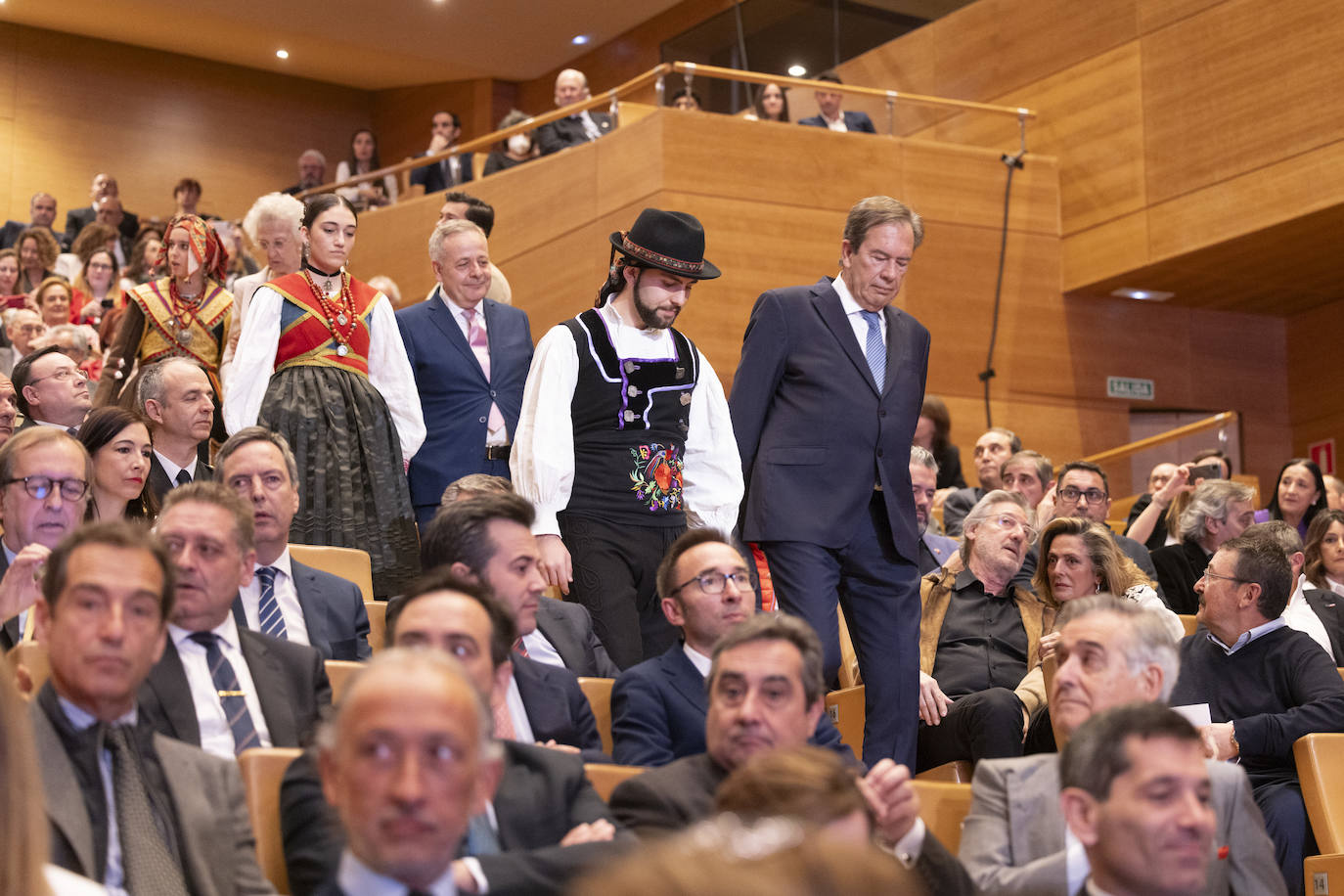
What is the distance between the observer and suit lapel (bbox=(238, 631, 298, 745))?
267 centimetres

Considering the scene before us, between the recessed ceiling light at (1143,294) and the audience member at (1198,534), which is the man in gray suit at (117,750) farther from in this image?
the recessed ceiling light at (1143,294)

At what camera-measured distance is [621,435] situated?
149 inches

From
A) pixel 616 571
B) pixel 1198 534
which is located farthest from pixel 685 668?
pixel 1198 534

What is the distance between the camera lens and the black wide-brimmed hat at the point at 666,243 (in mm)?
3703

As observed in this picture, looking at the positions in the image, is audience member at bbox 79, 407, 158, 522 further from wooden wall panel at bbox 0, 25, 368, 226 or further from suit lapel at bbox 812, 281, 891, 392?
wooden wall panel at bbox 0, 25, 368, 226

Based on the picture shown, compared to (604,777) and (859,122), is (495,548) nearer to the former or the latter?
(604,777)

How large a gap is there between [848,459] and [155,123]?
11226 mm

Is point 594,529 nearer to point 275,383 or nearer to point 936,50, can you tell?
point 275,383

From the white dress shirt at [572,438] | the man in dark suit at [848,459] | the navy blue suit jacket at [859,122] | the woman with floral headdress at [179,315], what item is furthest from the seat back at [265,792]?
the navy blue suit jacket at [859,122]

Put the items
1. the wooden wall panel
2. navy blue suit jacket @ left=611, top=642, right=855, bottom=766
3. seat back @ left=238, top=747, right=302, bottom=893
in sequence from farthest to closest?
the wooden wall panel < navy blue suit jacket @ left=611, top=642, right=855, bottom=766 < seat back @ left=238, top=747, right=302, bottom=893

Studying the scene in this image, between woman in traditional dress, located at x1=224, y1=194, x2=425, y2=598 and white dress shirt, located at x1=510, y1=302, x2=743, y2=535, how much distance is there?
27.8 inches

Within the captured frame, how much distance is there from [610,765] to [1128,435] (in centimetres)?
764

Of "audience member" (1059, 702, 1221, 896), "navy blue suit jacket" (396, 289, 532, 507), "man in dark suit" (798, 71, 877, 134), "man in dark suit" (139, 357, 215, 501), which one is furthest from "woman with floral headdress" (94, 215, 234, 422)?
"man in dark suit" (798, 71, 877, 134)

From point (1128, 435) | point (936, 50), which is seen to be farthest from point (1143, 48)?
point (1128, 435)
